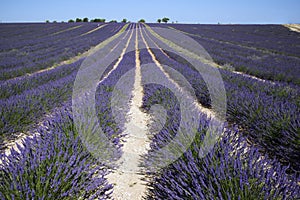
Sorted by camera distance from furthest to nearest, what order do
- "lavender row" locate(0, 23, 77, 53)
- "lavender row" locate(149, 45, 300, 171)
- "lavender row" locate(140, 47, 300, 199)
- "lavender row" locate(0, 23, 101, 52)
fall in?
"lavender row" locate(0, 23, 77, 53)
"lavender row" locate(0, 23, 101, 52)
"lavender row" locate(149, 45, 300, 171)
"lavender row" locate(140, 47, 300, 199)

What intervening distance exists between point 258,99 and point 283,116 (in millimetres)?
779

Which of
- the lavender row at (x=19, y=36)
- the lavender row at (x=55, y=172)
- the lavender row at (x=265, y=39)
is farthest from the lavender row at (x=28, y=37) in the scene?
the lavender row at (x=265, y=39)

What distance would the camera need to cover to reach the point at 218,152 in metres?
1.96

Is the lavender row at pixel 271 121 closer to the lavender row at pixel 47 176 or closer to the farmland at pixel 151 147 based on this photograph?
the farmland at pixel 151 147

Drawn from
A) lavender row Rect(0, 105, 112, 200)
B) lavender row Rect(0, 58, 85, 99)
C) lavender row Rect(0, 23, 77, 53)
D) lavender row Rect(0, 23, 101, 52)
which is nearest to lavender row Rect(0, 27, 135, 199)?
lavender row Rect(0, 105, 112, 200)

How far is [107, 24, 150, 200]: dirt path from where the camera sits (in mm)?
2165

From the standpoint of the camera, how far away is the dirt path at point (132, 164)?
2165 millimetres

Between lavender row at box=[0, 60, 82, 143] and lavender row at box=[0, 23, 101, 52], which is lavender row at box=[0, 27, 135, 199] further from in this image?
lavender row at box=[0, 23, 101, 52]

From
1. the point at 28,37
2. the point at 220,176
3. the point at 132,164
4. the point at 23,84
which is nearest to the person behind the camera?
the point at 220,176

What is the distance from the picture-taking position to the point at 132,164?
2.64 meters

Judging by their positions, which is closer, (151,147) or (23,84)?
(151,147)

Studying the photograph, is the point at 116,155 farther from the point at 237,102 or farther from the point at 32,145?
the point at 237,102

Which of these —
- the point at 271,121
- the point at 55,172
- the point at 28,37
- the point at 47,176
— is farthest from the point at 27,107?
the point at 28,37

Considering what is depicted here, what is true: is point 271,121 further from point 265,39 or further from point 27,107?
point 265,39
